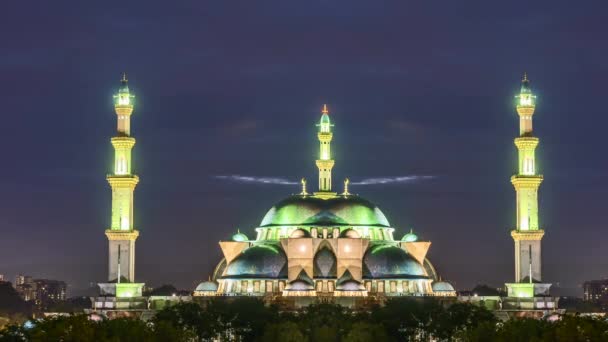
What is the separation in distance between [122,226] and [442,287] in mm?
25675

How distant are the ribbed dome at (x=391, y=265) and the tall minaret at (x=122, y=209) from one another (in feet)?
62.1

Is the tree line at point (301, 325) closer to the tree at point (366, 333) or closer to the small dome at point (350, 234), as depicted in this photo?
the tree at point (366, 333)

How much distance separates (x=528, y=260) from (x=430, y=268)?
15.4m

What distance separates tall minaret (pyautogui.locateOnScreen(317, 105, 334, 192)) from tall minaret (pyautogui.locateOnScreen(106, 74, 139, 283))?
1867 cm

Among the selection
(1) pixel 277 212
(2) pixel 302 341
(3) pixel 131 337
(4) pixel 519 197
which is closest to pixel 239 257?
(1) pixel 277 212

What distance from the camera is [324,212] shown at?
142m

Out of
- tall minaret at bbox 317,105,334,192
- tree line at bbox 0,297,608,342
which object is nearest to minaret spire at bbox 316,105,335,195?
tall minaret at bbox 317,105,334,192

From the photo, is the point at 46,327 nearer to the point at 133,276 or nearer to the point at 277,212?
the point at 133,276

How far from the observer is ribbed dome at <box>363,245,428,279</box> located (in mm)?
137000

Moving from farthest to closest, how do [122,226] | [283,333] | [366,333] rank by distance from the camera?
[122,226] → [283,333] → [366,333]

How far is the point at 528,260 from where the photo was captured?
13112 cm

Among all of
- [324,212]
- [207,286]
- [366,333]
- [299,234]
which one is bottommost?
[366,333]

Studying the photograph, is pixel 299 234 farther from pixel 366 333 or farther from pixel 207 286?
pixel 366 333

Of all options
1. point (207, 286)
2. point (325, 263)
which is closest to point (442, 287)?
point (325, 263)
